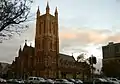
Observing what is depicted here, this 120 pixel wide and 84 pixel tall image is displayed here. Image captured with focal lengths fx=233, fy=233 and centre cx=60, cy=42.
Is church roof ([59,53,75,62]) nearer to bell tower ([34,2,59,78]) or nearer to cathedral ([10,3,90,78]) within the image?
cathedral ([10,3,90,78])

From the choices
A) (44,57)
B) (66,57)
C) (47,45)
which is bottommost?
(44,57)

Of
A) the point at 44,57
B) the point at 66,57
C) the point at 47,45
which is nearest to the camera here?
the point at 44,57

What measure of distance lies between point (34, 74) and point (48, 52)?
1003 cm

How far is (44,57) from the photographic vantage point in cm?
8994

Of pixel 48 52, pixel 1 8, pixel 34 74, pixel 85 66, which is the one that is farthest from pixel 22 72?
pixel 1 8

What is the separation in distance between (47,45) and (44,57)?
4.92 m

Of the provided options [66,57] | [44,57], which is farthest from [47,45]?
[66,57]

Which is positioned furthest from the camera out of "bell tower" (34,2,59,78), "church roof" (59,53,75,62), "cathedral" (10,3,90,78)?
"church roof" (59,53,75,62)

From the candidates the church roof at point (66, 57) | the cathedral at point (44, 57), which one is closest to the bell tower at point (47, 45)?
the cathedral at point (44, 57)

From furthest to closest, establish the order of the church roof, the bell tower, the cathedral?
1. the church roof
2. the cathedral
3. the bell tower

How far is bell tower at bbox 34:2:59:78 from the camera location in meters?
88.6

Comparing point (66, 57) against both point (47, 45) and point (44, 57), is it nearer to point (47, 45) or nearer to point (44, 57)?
point (47, 45)

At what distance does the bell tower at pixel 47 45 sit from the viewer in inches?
3489

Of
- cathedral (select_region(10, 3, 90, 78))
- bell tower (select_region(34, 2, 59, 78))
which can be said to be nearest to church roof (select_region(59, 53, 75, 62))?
cathedral (select_region(10, 3, 90, 78))
